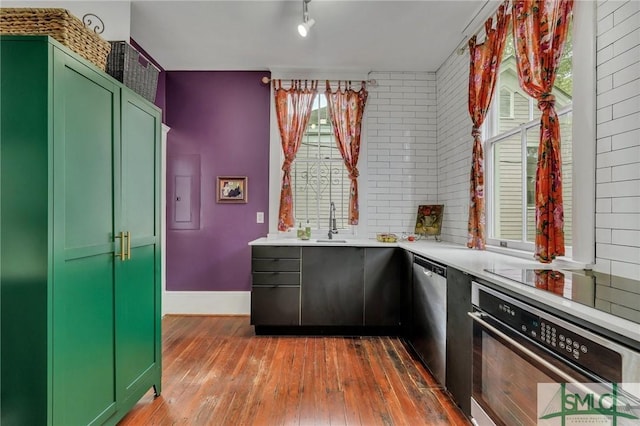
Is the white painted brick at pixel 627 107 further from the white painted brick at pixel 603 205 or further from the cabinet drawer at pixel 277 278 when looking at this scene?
the cabinet drawer at pixel 277 278

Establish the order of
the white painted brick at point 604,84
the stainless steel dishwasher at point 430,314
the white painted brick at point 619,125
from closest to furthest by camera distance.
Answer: the white painted brick at point 619,125 → the white painted brick at point 604,84 → the stainless steel dishwasher at point 430,314

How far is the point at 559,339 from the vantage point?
107 centimetres

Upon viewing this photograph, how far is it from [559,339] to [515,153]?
184cm

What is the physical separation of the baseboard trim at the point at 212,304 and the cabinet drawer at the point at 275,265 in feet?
2.67

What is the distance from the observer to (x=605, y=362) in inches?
35.7

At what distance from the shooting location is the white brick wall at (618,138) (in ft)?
4.75

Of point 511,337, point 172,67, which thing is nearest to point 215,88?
point 172,67

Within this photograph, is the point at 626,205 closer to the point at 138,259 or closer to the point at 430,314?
the point at 430,314

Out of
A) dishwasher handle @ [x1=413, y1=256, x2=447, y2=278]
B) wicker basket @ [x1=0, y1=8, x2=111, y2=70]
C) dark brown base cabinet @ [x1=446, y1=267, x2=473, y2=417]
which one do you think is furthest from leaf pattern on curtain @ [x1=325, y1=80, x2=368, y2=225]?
wicker basket @ [x1=0, y1=8, x2=111, y2=70]

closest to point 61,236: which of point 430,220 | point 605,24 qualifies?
point 605,24

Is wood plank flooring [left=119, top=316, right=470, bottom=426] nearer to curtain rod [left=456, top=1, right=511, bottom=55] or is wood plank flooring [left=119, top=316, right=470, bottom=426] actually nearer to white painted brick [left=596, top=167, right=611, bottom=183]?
white painted brick [left=596, top=167, right=611, bottom=183]

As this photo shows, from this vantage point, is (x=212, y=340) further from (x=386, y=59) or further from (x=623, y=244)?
(x=386, y=59)

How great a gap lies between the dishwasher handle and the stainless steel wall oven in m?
0.45

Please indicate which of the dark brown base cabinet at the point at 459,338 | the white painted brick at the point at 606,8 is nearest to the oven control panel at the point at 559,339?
the dark brown base cabinet at the point at 459,338
